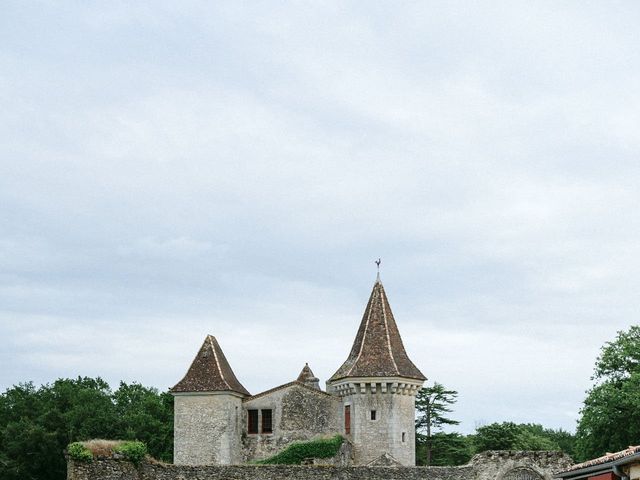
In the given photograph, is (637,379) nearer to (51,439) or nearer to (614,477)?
(614,477)

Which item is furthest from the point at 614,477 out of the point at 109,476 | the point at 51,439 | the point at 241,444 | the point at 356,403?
the point at 51,439

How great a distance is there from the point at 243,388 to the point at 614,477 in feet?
95.2

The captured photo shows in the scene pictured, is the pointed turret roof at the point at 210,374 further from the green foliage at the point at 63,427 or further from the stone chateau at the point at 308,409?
the green foliage at the point at 63,427

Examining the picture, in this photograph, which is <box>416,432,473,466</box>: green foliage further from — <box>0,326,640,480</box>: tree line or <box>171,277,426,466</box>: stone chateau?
<box>171,277,426,466</box>: stone chateau

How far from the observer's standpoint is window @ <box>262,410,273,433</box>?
54328mm

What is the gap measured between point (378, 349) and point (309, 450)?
6473 millimetres

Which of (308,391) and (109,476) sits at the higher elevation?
(308,391)

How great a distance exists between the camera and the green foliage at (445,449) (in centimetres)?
7089

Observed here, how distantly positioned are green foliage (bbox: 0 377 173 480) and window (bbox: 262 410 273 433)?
47.4 feet

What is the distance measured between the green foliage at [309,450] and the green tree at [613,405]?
13725 mm

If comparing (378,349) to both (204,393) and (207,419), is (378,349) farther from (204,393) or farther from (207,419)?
(207,419)

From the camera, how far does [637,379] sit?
54062mm

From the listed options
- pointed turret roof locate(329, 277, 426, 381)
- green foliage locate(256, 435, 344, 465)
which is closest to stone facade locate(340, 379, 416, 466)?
pointed turret roof locate(329, 277, 426, 381)

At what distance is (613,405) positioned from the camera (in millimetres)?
54406
